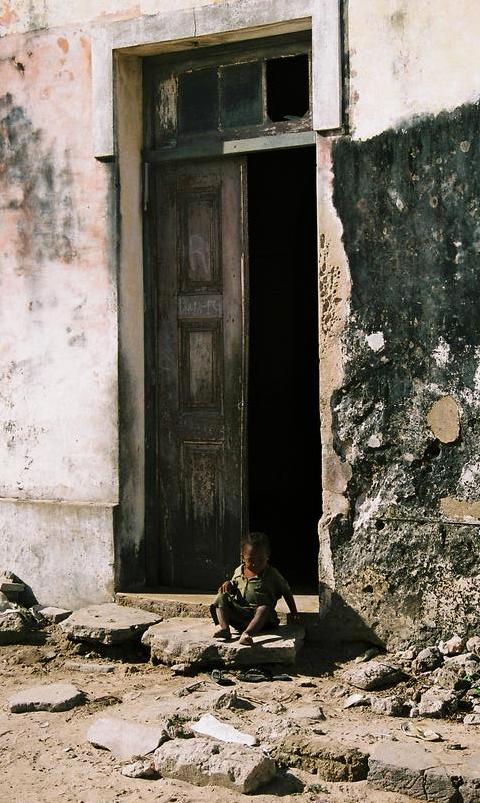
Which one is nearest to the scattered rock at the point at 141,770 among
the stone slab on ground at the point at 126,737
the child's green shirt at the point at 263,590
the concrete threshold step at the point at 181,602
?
the stone slab on ground at the point at 126,737

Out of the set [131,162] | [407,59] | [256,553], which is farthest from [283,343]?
[407,59]

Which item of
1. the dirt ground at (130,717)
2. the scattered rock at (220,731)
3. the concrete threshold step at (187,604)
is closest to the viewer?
the dirt ground at (130,717)

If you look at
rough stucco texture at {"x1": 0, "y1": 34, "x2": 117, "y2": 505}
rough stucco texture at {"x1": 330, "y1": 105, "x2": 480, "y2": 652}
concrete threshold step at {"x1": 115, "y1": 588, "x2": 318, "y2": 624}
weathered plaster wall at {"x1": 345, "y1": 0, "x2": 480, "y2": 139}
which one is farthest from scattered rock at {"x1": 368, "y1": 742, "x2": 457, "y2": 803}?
weathered plaster wall at {"x1": 345, "y1": 0, "x2": 480, "y2": 139}

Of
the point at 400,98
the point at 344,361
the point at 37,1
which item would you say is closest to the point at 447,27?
the point at 400,98

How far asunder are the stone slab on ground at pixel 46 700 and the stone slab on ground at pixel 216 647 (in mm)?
553

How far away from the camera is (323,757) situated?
4273mm

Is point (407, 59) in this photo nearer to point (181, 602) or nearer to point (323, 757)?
point (181, 602)

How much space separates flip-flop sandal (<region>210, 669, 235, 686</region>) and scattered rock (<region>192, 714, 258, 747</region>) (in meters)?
0.58

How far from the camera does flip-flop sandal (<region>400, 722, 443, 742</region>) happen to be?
4527 mm

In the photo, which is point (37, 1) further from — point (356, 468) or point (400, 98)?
point (356, 468)

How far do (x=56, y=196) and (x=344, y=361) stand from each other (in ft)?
7.28

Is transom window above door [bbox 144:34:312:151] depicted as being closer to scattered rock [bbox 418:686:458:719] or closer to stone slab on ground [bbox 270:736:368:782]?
scattered rock [bbox 418:686:458:719]

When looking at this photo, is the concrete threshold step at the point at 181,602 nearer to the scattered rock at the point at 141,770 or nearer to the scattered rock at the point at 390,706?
the scattered rock at the point at 390,706

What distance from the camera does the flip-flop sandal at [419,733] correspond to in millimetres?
4527
